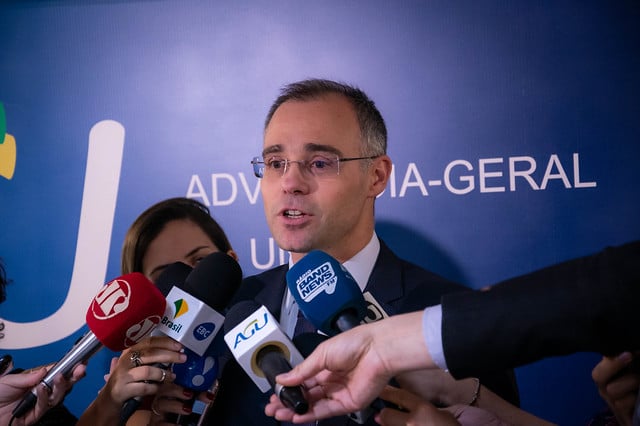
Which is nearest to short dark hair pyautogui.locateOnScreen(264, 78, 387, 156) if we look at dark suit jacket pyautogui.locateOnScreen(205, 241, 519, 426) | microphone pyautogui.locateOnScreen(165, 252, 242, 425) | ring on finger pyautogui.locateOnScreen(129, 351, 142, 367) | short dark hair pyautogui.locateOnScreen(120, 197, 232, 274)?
dark suit jacket pyautogui.locateOnScreen(205, 241, 519, 426)

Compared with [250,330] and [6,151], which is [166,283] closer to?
[250,330]

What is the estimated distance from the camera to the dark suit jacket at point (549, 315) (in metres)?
1.22

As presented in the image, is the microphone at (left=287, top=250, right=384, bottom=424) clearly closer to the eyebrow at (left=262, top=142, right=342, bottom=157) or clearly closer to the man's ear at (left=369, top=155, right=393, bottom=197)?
the eyebrow at (left=262, top=142, right=342, bottom=157)

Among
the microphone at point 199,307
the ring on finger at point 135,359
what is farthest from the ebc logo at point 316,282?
the ring on finger at point 135,359

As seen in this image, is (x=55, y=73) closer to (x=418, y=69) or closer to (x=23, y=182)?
(x=23, y=182)

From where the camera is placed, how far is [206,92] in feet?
9.27

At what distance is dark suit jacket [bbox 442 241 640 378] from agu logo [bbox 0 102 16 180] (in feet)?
7.73

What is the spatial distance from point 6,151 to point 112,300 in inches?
63.6

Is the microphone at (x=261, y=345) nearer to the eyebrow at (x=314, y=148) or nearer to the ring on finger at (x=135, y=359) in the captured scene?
the ring on finger at (x=135, y=359)

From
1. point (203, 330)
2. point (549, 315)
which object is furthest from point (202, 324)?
point (549, 315)

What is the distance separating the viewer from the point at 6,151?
2.93 meters

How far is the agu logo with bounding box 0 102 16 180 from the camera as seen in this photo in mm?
2926

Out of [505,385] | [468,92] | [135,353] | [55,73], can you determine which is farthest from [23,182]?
[505,385]

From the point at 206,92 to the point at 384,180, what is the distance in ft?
3.07
